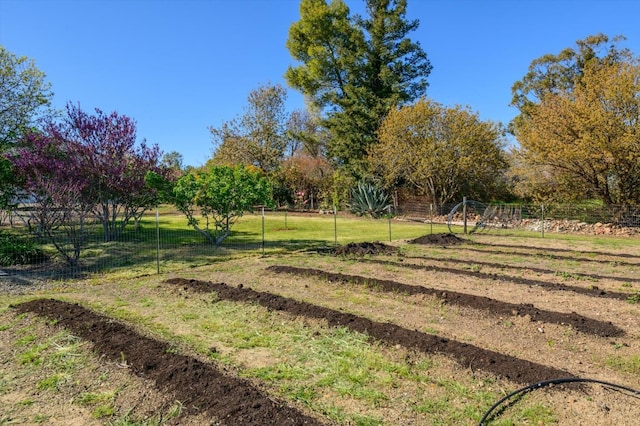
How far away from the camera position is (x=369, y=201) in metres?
22.7

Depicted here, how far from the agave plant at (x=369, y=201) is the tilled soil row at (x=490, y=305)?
50.2 feet

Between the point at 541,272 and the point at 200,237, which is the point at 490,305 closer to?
the point at 541,272

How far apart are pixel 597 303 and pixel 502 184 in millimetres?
20007

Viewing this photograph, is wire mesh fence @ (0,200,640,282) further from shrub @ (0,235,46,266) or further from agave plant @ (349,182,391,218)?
agave plant @ (349,182,391,218)

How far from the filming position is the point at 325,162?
31.5 metres

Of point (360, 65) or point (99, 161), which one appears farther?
point (360, 65)

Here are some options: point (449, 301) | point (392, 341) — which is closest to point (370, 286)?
A: point (449, 301)

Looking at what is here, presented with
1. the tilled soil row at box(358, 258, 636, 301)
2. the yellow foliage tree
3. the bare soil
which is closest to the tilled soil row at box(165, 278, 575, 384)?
the bare soil

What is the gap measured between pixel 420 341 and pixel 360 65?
23914 millimetres

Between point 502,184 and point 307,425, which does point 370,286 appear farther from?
point 502,184

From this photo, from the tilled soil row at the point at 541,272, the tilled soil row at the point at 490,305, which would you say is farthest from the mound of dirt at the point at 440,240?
the tilled soil row at the point at 490,305

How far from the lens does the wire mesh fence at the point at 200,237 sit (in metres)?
8.47

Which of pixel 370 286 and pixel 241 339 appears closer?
pixel 241 339

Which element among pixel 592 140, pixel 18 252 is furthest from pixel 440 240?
pixel 18 252
